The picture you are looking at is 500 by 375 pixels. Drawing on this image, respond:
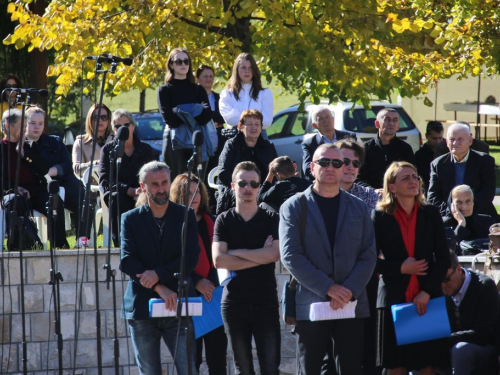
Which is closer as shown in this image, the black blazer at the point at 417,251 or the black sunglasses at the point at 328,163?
the black sunglasses at the point at 328,163

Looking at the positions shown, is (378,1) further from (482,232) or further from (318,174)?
(318,174)

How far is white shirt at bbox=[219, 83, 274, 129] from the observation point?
30.3 ft

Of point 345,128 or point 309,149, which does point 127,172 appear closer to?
point 309,149

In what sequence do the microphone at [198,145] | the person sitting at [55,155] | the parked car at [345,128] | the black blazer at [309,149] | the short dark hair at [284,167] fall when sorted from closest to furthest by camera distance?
1. the microphone at [198,145]
2. the short dark hair at [284,167]
3. the black blazer at [309,149]
4. the person sitting at [55,155]
5. the parked car at [345,128]

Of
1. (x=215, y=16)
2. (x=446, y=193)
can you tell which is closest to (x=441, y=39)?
(x=215, y=16)

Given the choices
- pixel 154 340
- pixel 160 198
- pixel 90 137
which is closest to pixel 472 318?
pixel 154 340

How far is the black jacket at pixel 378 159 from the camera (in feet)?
28.8

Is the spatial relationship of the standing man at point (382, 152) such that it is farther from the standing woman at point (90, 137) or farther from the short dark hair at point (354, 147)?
the standing woman at point (90, 137)

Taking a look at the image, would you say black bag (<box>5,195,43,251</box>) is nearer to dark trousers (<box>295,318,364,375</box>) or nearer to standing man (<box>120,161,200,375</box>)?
standing man (<box>120,161,200,375</box>)

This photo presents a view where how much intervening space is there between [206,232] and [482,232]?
2998 mm

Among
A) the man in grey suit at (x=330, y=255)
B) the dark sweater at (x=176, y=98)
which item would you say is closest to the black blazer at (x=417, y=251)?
the man in grey suit at (x=330, y=255)

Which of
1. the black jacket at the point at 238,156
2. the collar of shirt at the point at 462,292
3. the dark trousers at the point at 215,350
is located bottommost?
the dark trousers at the point at 215,350

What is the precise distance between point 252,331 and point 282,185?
145 cm

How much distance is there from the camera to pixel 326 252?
598 centimetres
